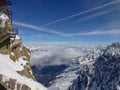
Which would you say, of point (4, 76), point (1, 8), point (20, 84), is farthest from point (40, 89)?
point (1, 8)

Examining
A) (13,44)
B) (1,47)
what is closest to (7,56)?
(1,47)

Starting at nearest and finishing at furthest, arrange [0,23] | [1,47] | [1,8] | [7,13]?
[1,8] → [1,47] → [0,23] → [7,13]

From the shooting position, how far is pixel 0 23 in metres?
56.5

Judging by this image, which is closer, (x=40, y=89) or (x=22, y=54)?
(x=40, y=89)

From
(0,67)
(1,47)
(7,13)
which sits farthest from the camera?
(7,13)

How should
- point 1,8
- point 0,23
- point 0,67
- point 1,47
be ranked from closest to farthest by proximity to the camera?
1. point 0,67
2. point 1,8
3. point 1,47
4. point 0,23

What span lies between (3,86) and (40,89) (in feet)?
28.7

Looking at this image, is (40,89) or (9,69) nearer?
(9,69)

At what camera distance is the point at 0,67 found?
4488 centimetres

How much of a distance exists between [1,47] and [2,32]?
5.34 metres

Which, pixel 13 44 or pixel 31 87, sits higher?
pixel 13 44

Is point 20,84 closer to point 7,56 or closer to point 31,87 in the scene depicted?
point 31,87

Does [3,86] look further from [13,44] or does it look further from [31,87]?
[13,44]

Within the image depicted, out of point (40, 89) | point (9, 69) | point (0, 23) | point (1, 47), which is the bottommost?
point (40, 89)
